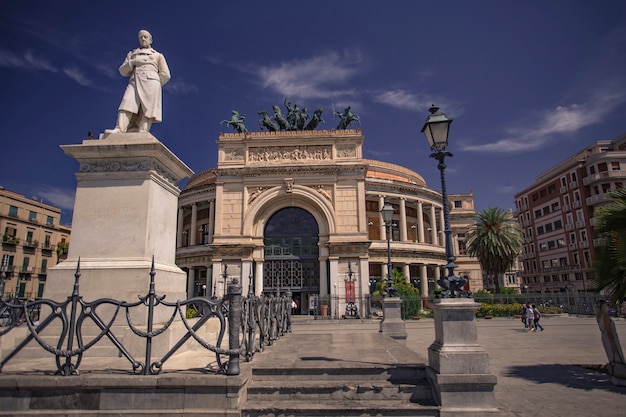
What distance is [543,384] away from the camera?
741 cm

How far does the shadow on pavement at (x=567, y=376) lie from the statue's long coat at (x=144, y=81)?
32.5ft

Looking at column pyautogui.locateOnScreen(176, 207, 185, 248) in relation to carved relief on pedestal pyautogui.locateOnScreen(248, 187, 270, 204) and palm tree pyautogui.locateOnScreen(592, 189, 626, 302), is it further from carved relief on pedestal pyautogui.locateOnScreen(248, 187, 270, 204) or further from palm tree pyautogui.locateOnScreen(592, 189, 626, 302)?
palm tree pyautogui.locateOnScreen(592, 189, 626, 302)

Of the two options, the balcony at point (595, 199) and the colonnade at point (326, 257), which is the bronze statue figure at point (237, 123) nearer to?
the colonnade at point (326, 257)

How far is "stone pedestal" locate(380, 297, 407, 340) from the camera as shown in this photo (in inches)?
528

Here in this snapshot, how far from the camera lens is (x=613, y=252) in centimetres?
772

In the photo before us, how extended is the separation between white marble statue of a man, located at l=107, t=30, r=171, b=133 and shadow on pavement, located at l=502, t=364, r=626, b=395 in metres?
9.85

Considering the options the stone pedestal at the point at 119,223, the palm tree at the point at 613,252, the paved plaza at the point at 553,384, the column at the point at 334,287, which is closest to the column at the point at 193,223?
the column at the point at 334,287

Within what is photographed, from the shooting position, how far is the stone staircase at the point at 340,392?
16.2 ft

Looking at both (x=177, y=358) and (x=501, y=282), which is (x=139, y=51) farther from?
(x=501, y=282)

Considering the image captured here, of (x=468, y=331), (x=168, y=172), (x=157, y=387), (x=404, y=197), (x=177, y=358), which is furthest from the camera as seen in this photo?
(x=404, y=197)

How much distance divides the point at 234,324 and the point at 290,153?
33417 millimetres

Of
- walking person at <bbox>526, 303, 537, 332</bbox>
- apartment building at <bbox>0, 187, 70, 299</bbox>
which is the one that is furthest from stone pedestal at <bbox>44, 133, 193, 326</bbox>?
apartment building at <bbox>0, 187, 70, 299</bbox>

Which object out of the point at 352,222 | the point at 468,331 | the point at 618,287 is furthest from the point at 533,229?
the point at 468,331

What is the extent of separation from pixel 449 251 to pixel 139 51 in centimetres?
769
